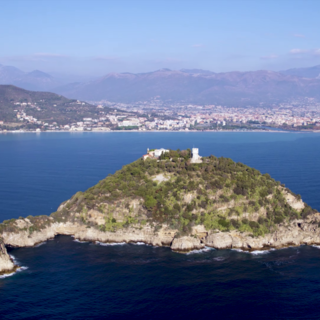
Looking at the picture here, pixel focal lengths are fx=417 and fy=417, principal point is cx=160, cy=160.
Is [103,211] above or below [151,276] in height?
above

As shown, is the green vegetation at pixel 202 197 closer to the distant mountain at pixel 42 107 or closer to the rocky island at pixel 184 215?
the rocky island at pixel 184 215

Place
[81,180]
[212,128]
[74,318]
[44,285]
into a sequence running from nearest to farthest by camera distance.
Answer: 1. [74,318]
2. [44,285]
3. [81,180]
4. [212,128]

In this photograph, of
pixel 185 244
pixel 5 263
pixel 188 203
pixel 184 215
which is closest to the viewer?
pixel 5 263

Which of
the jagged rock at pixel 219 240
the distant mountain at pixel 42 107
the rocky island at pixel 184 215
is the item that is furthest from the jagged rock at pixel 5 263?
the distant mountain at pixel 42 107

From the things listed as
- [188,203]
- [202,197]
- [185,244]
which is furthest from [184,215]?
[185,244]

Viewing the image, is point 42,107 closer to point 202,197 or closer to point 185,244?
point 202,197

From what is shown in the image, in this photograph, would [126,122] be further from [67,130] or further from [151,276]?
[151,276]

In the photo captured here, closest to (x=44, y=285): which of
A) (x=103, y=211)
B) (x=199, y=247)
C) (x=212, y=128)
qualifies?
(x=103, y=211)

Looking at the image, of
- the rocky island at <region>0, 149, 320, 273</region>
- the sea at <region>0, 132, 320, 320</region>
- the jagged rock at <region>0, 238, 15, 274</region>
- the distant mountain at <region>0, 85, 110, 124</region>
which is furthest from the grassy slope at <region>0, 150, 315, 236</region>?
the distant mountain at <region>0, 85, 110, 124</region>
